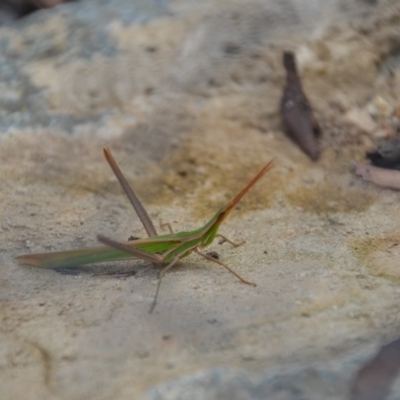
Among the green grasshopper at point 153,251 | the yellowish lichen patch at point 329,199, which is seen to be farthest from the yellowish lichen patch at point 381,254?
the green grasshopper at point 153,251

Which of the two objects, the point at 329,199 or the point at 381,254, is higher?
the point at 381,254

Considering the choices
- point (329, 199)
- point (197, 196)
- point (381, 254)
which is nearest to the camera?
point (381, 254)

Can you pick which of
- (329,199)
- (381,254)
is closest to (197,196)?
(329,199)

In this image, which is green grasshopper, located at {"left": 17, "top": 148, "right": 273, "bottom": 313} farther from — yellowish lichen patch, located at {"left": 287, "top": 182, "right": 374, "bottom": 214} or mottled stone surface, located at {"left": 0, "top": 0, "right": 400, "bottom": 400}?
yellowish lichen patch, located at {"left": 287, "top": 182, "right": 374, "bottom": 214}

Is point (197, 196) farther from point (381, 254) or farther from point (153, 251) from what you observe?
point (381, 254)

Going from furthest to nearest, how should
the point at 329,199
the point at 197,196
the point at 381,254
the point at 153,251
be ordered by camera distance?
the point at 197,196
the point at 329,199
the point at 153,251
the point at 381,254

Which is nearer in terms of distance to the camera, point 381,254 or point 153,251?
point 381,254

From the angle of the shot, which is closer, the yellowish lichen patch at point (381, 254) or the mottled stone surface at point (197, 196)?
the mottled stone surface at point (197, 196)

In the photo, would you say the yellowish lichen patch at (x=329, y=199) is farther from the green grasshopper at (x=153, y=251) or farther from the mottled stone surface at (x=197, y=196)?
the green grasshopper at (x=153, y=251)

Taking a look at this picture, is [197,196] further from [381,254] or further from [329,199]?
[381,254]
